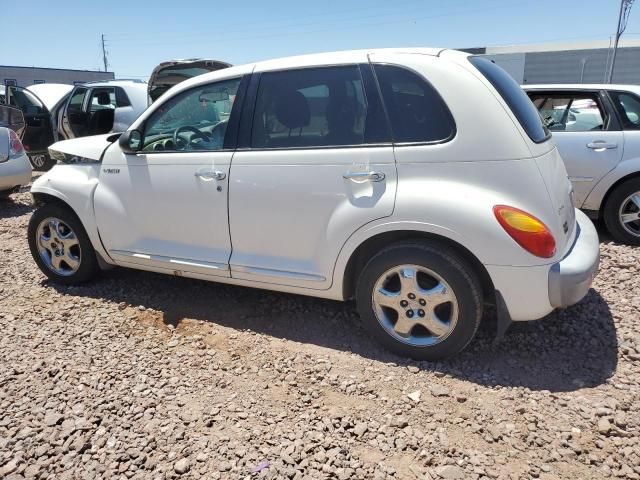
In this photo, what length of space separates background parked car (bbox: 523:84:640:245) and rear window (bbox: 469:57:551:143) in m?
2.07

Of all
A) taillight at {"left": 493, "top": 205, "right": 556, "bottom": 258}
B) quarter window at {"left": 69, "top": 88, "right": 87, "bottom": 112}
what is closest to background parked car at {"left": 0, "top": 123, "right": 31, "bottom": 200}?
quarter window at {"left": 69, "top": 88, "right": 87, "bottom": 112}

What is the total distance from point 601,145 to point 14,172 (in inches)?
307

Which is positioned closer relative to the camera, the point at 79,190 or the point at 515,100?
the point at 515,100

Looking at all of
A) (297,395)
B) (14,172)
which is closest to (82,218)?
(297,395)

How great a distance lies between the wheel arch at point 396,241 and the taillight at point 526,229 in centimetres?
26

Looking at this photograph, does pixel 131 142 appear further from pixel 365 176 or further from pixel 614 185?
pixel 614 185

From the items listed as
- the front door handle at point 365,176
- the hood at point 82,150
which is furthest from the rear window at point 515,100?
the hood at point 82,150

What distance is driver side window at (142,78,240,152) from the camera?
346 cm

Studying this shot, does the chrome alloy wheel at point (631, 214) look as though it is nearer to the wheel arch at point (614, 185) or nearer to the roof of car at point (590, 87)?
the wheel arch at point (614, 185)

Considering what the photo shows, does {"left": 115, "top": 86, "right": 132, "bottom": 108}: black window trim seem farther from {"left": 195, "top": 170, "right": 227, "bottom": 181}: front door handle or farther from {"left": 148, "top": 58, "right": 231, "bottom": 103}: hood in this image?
{"left": 195, "top": 170, "right": 227, "bottom": 181}: front door handle

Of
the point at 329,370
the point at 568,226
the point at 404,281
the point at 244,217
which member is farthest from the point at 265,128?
the point at 568,226

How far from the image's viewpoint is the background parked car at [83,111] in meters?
9.09

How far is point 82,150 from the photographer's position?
397cm

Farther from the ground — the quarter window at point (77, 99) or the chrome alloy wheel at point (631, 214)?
the quarter window at point (77, 99)
